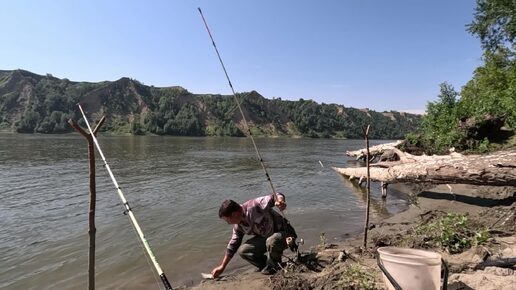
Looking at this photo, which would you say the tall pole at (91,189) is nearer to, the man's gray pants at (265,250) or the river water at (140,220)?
the man's gray pants at (265,250)

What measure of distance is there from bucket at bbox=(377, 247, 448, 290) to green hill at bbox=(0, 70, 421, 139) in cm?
10260

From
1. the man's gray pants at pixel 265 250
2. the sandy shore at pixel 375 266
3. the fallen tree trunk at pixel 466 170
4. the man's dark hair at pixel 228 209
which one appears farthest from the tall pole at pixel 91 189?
the fallen tree trunk at pixel 466 170

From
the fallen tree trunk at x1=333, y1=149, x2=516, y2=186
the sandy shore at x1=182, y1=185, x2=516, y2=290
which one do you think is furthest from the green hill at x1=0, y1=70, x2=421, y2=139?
the sandy shore at x1=182, y1=185, x2=516, y2=290

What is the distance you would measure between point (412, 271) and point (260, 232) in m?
2.93

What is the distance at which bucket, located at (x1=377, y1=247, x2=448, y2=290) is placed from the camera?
4184mm

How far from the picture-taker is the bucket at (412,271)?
418 cm

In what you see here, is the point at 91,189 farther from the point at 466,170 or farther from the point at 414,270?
the point at 466,170

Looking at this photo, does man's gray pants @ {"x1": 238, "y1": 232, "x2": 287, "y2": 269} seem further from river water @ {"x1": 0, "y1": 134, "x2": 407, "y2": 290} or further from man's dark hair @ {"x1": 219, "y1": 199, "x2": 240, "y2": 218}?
river water @ {"x1": 0, "y1": 134, "x2": 407, "y2": 290}

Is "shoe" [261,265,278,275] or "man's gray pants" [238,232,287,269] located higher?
"man's gray pants" [238,232,287,269]

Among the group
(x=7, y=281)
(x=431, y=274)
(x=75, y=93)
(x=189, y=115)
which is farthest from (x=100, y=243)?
(x=75, y=93)

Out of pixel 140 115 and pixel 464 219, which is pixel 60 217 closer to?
pixel 464 219

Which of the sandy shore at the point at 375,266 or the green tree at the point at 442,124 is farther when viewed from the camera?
the green tree at the point at 442,124

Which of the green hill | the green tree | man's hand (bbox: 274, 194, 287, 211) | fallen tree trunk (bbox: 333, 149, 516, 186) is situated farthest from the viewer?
the green hill

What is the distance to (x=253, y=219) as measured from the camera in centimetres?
646
